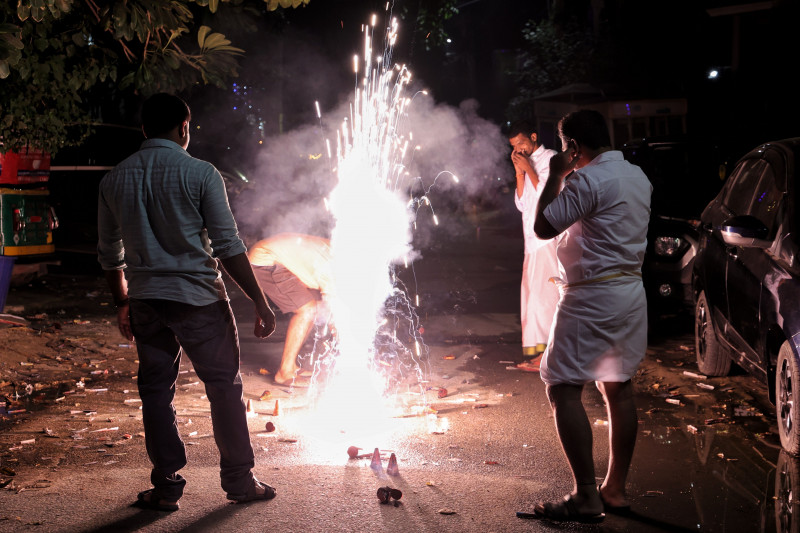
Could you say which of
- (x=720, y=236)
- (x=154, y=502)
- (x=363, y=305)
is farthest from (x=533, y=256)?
(x=154, y=502)

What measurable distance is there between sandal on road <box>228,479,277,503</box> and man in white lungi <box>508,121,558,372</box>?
3.73 metres

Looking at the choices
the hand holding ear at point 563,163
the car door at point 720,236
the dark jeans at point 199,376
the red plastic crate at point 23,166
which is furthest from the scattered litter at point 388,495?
the red plastic crate at point 23,166

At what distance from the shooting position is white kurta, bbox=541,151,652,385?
3.96m

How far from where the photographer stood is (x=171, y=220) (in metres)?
4.01

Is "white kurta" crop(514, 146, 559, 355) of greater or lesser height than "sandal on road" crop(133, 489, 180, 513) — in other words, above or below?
above

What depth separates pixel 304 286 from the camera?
7.01 m

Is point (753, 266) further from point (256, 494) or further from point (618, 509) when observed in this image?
point (256, 494)

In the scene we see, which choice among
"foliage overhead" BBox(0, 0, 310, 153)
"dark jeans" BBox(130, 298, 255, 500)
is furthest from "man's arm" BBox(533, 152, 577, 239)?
"foliage overhead" BBox(0, 0, 310, 153)

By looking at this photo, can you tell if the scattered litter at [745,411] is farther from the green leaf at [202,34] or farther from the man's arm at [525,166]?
the green leaf at [202,34]

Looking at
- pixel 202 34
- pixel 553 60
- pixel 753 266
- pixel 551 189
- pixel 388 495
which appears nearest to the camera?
pixel 551 189

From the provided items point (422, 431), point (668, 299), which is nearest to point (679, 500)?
point (422, 431)

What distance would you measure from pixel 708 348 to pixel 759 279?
5.53 ft

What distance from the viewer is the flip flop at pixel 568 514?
13.2 feet

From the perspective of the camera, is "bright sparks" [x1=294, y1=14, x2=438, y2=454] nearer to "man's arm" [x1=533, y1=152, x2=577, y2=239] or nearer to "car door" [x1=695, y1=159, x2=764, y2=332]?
"man's arm" [x1=533, y1=152, x2=577, y2=239]
